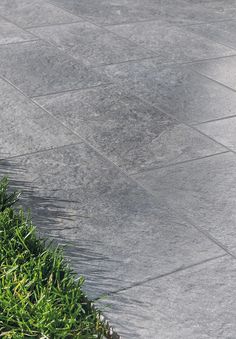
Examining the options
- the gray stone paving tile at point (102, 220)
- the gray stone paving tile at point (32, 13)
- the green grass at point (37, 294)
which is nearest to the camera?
the green grass at point (37, 294)

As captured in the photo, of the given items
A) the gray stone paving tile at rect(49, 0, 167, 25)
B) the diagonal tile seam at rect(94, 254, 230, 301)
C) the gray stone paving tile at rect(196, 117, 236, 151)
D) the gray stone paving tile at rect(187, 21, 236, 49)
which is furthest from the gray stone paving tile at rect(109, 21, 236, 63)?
the diagonal tile seam at rect(94, 254, 230, 301)

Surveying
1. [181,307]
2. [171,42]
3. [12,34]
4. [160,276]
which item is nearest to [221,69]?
[171,42]

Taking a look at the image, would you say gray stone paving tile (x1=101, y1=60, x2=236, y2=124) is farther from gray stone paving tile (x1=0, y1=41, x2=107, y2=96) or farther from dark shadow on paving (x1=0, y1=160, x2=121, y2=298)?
dark shadow on paving (x1=0, y1=160, x2=121, y2=298)

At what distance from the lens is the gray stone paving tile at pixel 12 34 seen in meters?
8.17

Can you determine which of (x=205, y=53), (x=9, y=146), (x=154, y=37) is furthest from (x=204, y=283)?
(x=154, y=37)

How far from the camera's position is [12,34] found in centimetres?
838

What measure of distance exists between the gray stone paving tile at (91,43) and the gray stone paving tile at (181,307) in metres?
4.00

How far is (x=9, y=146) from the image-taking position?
5.68 meters

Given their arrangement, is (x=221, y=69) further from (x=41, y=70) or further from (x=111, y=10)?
(x=111, y=10)

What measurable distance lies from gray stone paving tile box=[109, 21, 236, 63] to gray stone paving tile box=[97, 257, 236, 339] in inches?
161

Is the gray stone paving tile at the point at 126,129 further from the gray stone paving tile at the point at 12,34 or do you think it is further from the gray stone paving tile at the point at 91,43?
the gray stone paving tile at the point at 12,34

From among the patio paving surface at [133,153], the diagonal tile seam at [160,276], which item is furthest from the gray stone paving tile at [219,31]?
the diagonal tile seam at [160,276]

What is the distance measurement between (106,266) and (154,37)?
4914mm

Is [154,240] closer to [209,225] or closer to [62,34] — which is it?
[209,225]
